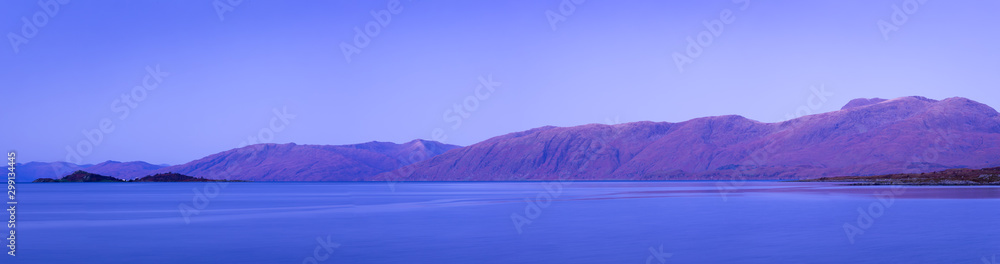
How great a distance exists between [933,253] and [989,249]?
1.64 metres

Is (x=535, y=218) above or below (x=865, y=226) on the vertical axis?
above

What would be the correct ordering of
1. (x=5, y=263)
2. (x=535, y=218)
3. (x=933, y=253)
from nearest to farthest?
(x=5, y=263) → (x=933, y=253) → (x=535, y=218)

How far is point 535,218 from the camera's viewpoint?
118ft

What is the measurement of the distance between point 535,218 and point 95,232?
1814cm

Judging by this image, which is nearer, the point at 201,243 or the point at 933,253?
the point at 933,253

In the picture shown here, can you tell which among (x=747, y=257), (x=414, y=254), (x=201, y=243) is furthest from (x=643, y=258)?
(x=201, y=243)

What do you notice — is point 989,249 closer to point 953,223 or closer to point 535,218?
point 953,223

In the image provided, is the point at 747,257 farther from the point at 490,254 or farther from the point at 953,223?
the point at 953,223

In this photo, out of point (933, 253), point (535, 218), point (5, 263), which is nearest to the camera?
point (5, 263)

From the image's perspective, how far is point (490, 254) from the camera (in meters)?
21.5

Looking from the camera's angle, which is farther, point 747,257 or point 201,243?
point 201,243

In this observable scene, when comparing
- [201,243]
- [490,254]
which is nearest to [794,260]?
[490,254]

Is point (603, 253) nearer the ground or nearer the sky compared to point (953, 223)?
nearer the sky

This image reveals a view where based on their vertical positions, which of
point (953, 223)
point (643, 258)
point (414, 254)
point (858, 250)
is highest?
point (414, 254)
